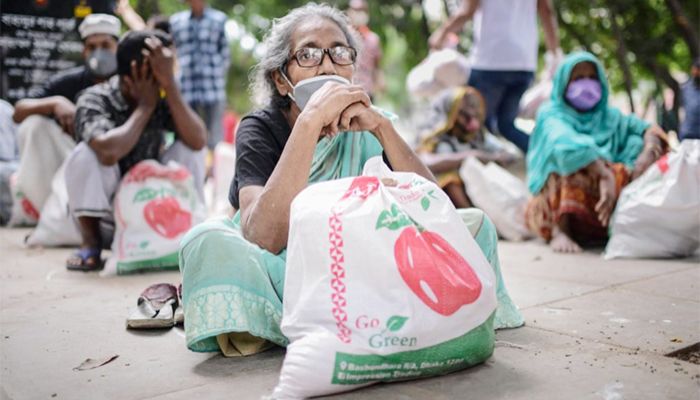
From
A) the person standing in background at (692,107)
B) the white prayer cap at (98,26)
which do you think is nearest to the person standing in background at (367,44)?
the white prayer cap at (98,26)

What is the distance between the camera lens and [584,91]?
4.75m

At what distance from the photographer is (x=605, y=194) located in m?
4.44

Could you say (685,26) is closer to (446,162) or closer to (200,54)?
(446,162)

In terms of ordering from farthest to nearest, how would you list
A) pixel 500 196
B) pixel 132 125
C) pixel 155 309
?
pixel 500 196 → pixel 132 125 → pixel 155 309

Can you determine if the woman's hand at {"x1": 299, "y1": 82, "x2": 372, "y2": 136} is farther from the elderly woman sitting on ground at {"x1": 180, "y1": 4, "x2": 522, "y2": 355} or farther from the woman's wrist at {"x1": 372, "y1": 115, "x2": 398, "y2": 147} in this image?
the woman's wrist at {"x1": 372, "y1": 115, "x2": 398, "y2": 147}

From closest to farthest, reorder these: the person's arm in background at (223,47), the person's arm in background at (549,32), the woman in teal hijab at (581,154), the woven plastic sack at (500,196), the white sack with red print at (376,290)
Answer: the white sack with red print at (376,290) → the woman in teal hijab at (581,154) → the woven plastic sack at (500,196) → the person's arm in background at (549,32) → the person's arm in background at (223,47)

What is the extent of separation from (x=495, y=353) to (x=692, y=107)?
6854 mm

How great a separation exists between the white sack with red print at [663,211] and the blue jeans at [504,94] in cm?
170

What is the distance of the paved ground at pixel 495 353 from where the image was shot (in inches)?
83.1

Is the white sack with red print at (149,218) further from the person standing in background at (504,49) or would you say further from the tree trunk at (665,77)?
the tree trunk at (665,77)

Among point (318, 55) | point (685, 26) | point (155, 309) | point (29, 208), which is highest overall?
point (685, 26)

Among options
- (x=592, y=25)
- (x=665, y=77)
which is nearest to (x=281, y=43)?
(x=592, y=25)

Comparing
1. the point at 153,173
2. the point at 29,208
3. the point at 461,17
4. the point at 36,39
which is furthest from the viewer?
the point at 36,39

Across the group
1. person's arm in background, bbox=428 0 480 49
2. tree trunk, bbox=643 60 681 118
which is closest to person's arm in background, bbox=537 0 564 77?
person's arm in background, bbox=428 0 480 49
